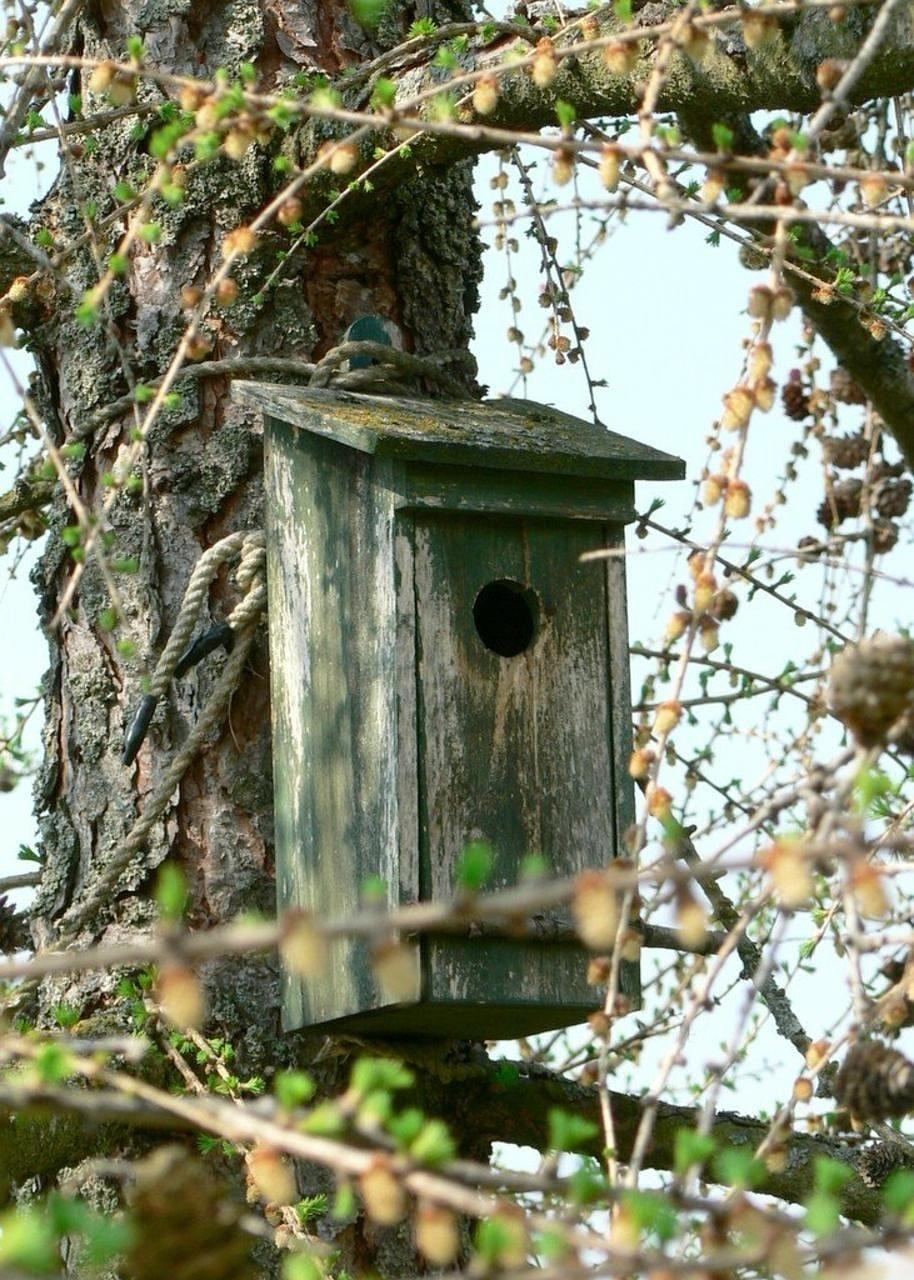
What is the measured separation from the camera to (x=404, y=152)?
3.23 m

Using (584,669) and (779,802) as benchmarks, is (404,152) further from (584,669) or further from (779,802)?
(779,802)

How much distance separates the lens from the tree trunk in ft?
10.6

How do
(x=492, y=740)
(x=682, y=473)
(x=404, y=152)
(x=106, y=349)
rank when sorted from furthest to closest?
(x=106, y=349) < (x=404, y=152) < (x=682, y=473) < (x=492, y=740)

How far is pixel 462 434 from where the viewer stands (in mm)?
2850

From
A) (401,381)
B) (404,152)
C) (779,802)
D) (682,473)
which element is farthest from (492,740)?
(779,802)

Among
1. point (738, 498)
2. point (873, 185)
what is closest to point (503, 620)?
point (738, 498)

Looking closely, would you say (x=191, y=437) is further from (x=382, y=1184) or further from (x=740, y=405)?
(x=382, y=1184)

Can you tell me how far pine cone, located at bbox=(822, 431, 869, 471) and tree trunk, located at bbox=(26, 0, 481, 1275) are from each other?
87 centimetres

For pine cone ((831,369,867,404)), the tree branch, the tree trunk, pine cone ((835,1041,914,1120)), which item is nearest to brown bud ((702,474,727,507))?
pine cone ((835,1041,914,1120))

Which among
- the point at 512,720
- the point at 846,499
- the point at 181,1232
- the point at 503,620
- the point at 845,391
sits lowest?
the point at 181,1232

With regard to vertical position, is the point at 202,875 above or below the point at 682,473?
below

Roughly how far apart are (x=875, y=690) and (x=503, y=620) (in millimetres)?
1474

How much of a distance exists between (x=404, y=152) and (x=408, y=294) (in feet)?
1.10

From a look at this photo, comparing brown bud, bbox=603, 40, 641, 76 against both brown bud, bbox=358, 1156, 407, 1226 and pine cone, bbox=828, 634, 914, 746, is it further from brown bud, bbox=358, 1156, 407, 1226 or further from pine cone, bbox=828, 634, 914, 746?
brown bud, bbox=358, 1156, 407, 1226
